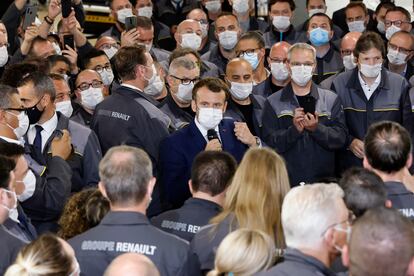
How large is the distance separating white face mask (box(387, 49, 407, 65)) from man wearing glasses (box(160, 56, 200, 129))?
7.60ft

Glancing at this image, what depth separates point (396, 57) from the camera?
31.0 feet

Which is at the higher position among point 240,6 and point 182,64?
point 240,6

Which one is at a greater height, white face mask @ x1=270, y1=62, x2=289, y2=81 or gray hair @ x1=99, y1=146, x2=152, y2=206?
white face mask @ x1=270, y1=62, x2=289, y2=81

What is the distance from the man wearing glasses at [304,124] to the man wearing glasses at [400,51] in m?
1.47

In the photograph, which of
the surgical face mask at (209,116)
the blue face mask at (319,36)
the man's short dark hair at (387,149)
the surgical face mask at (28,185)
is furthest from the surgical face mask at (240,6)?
the man's short dark hair at (387,149)

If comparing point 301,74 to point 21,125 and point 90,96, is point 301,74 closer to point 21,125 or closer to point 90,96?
point 90,96

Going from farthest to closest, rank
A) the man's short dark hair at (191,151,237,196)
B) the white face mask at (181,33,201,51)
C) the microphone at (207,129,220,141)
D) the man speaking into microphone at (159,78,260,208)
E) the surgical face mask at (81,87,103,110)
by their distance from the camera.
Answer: the white face mask at (181,33,201,51), the surgical face mask at (81,87,103,110), the microphone at (207,129,220,141), the man speaking into microphone at (159,78,260,208), the man's short dark hair at (191,151,237,196)

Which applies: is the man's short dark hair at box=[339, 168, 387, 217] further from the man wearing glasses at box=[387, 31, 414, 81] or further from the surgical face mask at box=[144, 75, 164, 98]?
the man wearing glasses at box=[387, 31, 414, 81]

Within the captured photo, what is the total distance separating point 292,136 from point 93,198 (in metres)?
2.78

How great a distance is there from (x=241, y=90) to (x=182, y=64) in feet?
1.82

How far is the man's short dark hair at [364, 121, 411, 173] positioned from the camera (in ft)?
18.4

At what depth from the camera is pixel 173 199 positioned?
23.8ft

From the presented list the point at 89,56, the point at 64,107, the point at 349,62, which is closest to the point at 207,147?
the point at 64,107

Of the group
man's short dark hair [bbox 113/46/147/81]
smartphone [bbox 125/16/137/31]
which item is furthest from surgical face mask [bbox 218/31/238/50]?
man's short dark hair [bbox 113/46/147/81]
